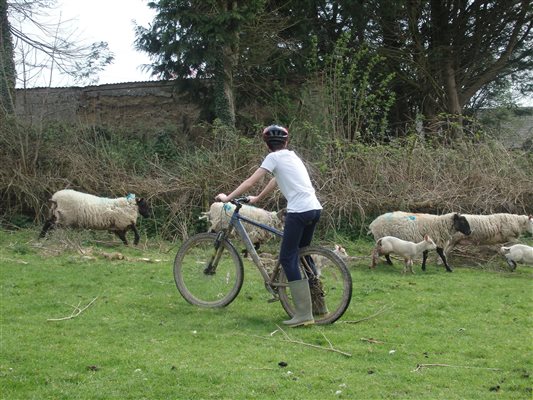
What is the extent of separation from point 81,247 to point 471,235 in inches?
292

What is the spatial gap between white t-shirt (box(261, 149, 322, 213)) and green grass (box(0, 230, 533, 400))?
138 centimetres

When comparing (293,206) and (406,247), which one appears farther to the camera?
(406,247)

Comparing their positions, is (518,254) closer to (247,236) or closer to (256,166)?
(247,236)

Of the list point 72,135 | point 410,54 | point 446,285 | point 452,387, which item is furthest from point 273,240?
point 410,54

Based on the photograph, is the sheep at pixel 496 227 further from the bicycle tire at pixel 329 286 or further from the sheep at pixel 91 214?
the sheep at pixel 91 214

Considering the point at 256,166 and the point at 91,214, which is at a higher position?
the point at 256,166

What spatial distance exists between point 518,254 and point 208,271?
600 cm

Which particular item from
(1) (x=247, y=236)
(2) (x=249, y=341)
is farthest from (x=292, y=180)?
(2) (x=249, y=341)

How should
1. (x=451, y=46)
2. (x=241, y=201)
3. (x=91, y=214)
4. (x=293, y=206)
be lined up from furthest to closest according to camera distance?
(x=451, y=46) < (x=91, y=214) < (x=241, y=201) < (x=293, y=206)

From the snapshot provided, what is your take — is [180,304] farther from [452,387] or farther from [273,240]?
[273,240]

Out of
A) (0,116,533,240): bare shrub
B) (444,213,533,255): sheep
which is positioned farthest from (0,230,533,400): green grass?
(0,116,533,240): bare shrub

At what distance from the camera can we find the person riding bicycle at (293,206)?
22.6 ft

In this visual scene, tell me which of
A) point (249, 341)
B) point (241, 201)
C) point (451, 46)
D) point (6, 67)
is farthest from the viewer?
point (451, 46)

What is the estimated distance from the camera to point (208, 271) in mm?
7977
